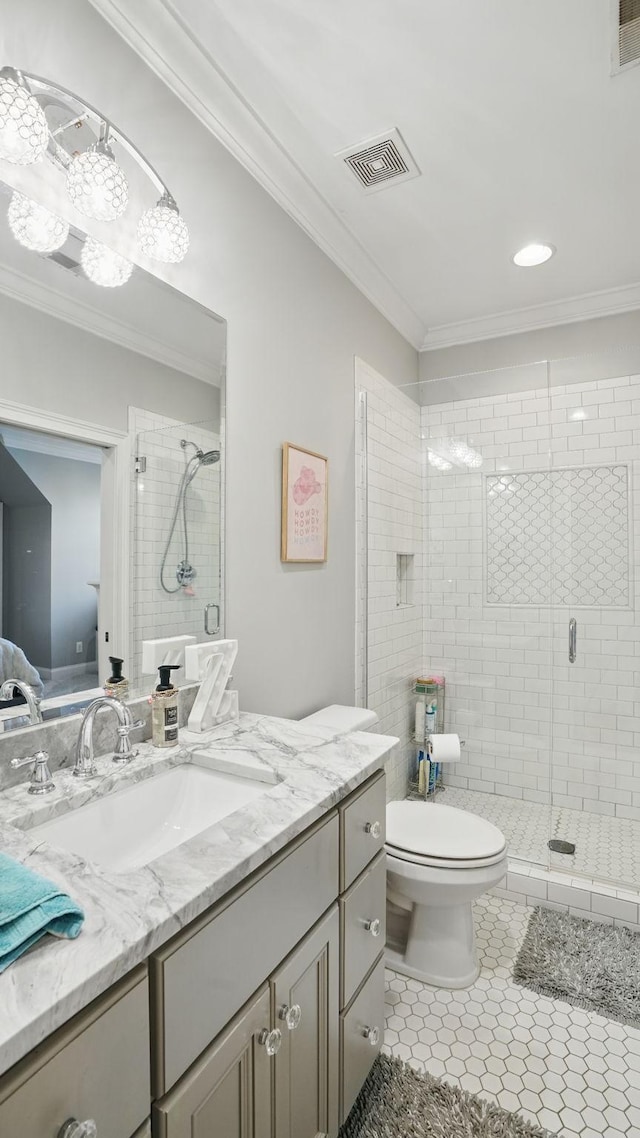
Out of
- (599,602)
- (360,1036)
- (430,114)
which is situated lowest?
(360,1036)

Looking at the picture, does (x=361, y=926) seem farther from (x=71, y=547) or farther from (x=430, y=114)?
(x=430, y=114)

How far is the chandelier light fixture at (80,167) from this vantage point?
3.58ft

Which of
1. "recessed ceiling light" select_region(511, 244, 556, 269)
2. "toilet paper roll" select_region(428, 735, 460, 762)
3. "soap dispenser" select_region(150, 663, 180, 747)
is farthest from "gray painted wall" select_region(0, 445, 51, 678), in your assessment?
"recessed ceiling light" select_region(511, 244, 556, 269)

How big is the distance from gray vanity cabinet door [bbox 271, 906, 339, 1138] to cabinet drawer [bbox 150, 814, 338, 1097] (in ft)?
0.17

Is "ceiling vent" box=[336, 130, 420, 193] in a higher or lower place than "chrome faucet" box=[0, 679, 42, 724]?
higher

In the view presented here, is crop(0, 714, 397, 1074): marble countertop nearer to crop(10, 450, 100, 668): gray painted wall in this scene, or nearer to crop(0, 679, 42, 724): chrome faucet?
crop(0, 679, 42, 724): chrome faucet

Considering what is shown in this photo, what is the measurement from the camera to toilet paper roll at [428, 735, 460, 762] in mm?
2555

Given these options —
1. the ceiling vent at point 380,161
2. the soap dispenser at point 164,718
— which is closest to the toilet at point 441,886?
the soap dispenser at point 164,718

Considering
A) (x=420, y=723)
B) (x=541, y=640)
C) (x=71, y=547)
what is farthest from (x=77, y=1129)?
(x=541, y=640)

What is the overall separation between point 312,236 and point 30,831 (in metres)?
2.17

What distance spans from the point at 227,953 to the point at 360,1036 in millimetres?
770

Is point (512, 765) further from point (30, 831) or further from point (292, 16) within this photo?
point (292, 16)

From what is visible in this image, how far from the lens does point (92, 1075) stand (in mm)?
642

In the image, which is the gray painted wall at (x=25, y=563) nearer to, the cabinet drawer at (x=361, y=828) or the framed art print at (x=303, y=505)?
the cabinet drawer at (x=361, y=828)
